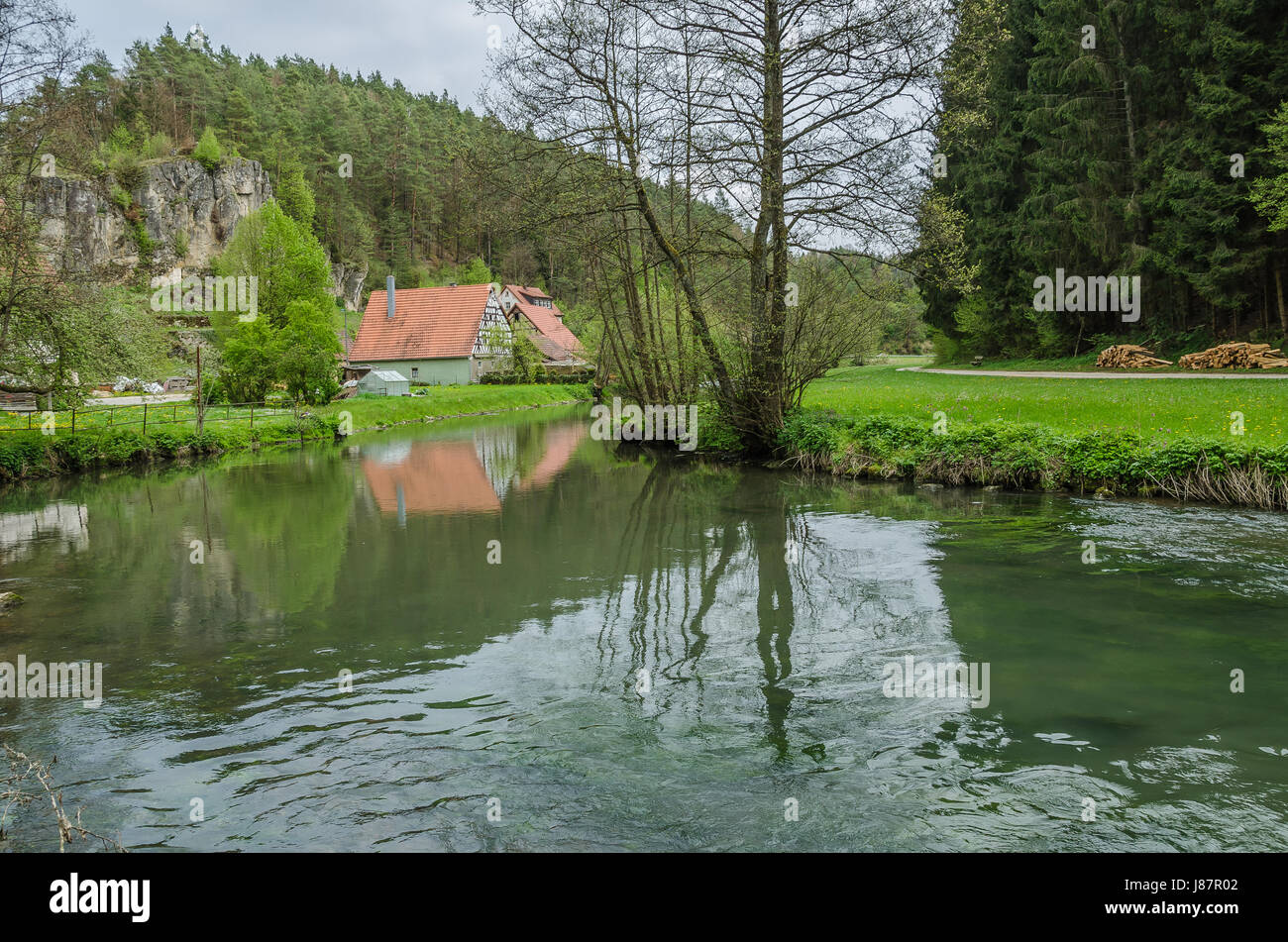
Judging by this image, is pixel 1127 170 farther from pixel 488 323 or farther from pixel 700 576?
pixel 488 323

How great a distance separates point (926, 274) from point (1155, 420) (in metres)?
4.95

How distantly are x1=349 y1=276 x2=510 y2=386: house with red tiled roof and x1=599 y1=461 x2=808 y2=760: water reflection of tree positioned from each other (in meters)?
41.7

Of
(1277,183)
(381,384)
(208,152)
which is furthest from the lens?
(208,152)

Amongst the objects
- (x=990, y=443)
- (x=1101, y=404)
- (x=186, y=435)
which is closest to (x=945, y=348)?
(x=1101, y=404)

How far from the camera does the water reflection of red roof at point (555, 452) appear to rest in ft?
66.3

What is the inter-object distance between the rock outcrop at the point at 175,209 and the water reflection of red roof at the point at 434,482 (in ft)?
155

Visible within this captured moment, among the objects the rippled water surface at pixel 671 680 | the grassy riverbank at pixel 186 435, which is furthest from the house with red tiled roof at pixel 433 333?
the rippled water surface at pixel 671 680

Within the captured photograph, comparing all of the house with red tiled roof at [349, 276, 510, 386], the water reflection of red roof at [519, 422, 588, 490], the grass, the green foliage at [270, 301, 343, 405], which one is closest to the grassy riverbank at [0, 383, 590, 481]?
the green foliage at [270, 301, 343, 405]

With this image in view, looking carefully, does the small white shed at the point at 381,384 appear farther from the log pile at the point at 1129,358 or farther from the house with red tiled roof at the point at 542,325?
the log pile at the point at 1129,358

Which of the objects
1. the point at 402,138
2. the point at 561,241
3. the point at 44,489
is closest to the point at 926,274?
the point at 561,241

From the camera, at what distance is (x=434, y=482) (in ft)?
64.7

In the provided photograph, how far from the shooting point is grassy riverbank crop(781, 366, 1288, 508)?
12.8m

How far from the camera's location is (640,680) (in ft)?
23.6

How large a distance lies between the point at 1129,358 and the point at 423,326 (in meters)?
45.4
